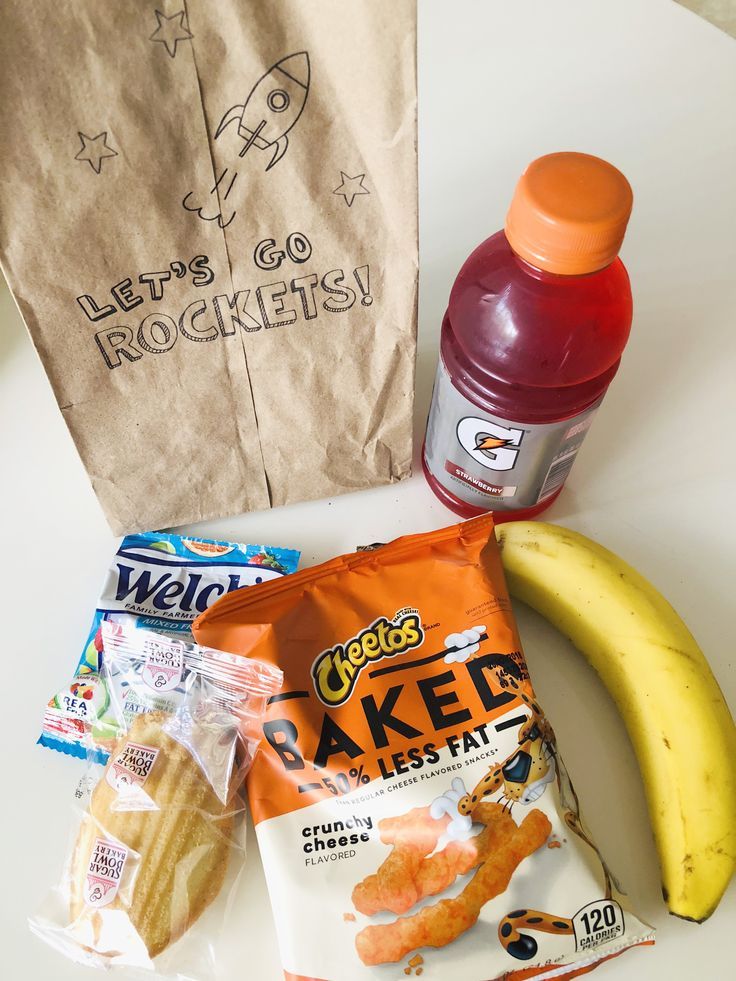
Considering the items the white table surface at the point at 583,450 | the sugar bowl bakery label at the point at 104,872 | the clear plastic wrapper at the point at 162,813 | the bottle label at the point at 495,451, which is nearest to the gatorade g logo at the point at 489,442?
the bottle label at the point at 495,451

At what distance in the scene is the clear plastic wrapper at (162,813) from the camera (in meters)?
0.53

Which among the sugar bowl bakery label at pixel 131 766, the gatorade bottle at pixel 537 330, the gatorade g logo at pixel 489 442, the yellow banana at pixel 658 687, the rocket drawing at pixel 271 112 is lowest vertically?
the yellow banana at pixel 658 687

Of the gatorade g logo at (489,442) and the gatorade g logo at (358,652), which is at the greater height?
the gatorade g logo at (489,442)

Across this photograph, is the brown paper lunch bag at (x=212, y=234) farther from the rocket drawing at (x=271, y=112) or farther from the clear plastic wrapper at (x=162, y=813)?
the clear plastic wrapper at (x=162, y=813)

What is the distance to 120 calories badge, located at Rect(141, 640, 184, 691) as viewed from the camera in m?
0.60

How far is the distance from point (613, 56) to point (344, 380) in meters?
0.66

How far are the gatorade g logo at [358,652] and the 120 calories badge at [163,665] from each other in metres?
0.10

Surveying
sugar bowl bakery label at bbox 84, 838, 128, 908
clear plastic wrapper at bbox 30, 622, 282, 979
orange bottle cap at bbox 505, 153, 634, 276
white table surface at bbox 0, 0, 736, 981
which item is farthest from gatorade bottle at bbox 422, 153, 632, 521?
sugar bowl bakery label at bbox 84, 838, 128, 908

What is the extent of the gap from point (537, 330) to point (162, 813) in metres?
0.42

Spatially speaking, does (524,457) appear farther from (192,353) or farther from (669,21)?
(669,21)

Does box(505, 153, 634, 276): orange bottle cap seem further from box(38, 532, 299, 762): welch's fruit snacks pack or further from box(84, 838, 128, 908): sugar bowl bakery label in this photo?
box(84, 838, 128, 908): sugar bowl bakery label

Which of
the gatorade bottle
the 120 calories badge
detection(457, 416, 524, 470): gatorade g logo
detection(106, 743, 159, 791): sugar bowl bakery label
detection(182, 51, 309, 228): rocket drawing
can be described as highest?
detection(182, 51, 309, 228): rocket drawing

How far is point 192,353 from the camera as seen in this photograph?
61cm

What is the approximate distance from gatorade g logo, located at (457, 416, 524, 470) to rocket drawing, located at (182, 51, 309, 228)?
245mm
